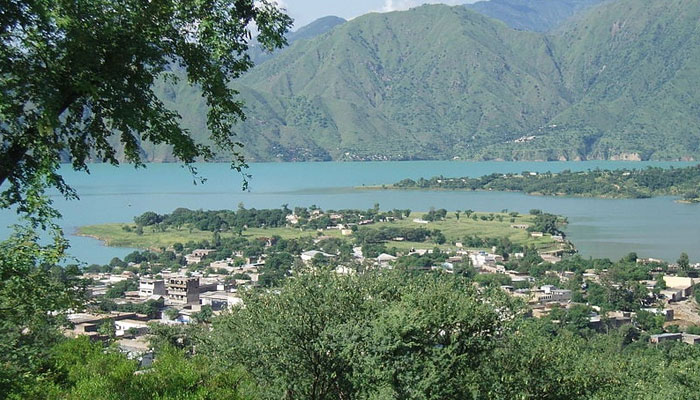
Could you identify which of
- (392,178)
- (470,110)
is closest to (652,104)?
(470,110)

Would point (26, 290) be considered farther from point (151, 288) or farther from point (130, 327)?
point (151, 288)

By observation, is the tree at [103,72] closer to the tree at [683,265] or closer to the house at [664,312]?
the house at [664,312]

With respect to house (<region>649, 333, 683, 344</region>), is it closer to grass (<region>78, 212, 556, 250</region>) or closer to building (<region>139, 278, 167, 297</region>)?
building (<region>139, 278, 167, 297</region>)

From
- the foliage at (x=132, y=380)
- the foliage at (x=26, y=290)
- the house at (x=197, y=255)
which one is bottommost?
the house at (x=197, y=255)

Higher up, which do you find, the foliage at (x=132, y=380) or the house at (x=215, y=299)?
the foliage at (x=132, y=380)

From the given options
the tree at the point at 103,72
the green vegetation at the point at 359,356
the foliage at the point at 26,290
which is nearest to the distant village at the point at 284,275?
the green vegetation at the point at 359,356

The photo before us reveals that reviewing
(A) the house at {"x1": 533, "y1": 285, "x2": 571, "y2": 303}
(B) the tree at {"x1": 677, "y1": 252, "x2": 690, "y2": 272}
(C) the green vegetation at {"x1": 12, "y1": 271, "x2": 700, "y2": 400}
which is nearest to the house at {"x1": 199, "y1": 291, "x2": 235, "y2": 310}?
(A) the house at {"x1": 533, "y1": 285, "x2": 571, "y2": 303}

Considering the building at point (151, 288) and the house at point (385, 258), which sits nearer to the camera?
the building at point (151, 288)

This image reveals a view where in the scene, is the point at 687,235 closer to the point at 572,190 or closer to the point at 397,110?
the point at 572,190
